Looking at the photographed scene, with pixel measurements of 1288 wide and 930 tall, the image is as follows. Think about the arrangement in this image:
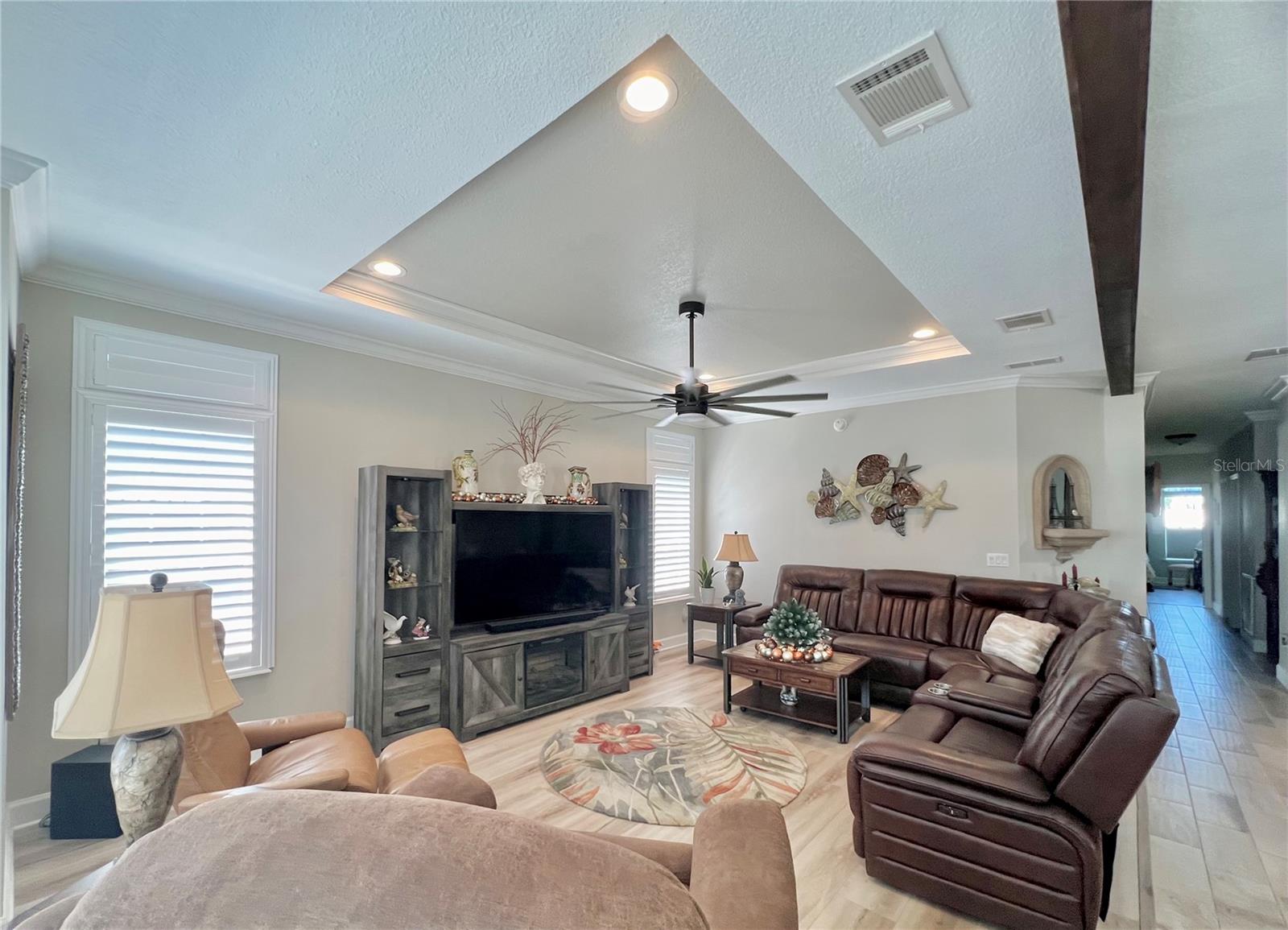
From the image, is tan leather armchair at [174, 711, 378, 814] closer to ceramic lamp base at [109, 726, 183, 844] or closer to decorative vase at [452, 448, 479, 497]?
ceramic lamp base at [109, 726, 183, 844]

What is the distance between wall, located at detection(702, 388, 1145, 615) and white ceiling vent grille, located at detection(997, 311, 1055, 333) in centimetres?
179

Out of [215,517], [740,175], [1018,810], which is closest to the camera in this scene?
[1018,810]

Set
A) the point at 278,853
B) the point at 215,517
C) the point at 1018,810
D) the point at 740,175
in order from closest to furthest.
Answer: the point at 278,853, the point at 1018,810, the point at 740,175, the point at 215,517

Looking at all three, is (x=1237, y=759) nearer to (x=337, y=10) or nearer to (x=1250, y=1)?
(x=1250, y=1)

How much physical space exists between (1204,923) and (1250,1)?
2961mm

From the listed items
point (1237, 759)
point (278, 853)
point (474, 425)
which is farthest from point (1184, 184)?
point (474, 425)

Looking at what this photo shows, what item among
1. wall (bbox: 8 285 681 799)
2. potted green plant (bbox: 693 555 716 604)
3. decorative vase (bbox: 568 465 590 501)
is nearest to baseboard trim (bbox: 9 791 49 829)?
wall (bbox: 8 285 681 799)

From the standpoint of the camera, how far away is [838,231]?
266cm

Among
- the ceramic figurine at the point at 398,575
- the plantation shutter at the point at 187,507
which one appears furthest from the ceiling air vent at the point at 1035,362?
the plantation shutter at the point at 187,507

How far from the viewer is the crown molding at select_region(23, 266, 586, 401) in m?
2.87

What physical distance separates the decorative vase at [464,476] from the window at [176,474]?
3.83ft

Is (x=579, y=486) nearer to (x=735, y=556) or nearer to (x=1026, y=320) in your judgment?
(x=735, y=556)

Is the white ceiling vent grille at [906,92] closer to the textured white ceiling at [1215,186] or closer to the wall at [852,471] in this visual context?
the textured white ceiling at [1215,186]

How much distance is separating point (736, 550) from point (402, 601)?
10.8 feet
